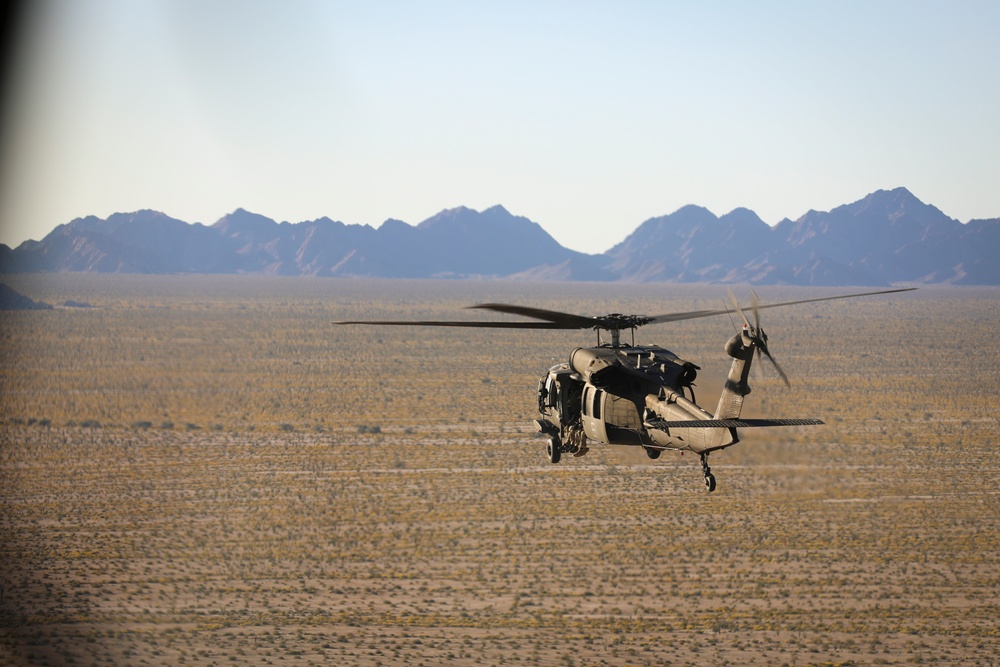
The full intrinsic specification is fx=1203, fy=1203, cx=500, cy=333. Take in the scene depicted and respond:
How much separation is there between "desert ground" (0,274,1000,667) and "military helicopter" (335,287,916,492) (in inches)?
37.8

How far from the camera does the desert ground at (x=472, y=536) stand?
142ft

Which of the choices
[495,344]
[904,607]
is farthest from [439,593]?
[495,344]

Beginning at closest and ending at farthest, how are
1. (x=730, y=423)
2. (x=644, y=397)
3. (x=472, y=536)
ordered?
(x=730, y=423) → (x=644, y=397) → (x=472, y=536)

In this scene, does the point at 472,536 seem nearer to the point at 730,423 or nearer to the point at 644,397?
the point at 644,397

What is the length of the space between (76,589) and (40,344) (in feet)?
317

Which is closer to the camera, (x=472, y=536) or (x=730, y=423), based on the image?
(x=730, y=423)

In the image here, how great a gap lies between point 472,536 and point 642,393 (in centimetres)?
2695

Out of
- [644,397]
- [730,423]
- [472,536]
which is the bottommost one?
[472,536]

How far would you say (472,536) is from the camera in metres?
54.7

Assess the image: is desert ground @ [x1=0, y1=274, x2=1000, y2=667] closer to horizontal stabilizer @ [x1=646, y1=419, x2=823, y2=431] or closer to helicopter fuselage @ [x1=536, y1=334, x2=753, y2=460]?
helicopter fuselage @ [x1=536, y1=334, x2=753, y2=460]

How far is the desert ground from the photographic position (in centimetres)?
4325

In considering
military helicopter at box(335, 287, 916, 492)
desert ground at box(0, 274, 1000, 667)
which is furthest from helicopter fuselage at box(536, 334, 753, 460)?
desert ground at box(0, 274, 1000, 667)

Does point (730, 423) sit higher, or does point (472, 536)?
point (730, 423)

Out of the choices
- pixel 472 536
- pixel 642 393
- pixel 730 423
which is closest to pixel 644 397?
pixel 642 393
